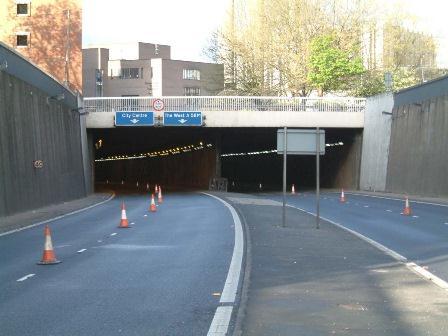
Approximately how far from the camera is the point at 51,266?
12.7 meters

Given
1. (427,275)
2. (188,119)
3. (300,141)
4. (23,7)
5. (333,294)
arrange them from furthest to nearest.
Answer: (23,7)
(188,119)
(300,141)
(427,275)
(333,294)

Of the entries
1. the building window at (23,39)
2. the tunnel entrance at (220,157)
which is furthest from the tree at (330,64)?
the building window at (23,39)

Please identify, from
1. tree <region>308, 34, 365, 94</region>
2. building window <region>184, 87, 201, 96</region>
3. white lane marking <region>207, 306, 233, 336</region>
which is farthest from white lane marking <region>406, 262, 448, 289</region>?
building window <region>184, 87, 201, 96</region>

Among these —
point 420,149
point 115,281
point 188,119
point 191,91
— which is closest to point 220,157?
point 188,119

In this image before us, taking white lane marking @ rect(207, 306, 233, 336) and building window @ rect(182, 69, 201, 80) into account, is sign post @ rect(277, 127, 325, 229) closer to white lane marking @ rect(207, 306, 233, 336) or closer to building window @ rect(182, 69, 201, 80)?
white lane marking @ rect(207, 306, 233, 336)

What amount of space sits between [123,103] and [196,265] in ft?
133

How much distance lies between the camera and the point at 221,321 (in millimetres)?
7688

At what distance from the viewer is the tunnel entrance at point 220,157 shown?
56.2m

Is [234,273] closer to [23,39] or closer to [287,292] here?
[287,292]

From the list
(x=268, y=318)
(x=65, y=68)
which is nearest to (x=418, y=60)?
(x=65, y=68)

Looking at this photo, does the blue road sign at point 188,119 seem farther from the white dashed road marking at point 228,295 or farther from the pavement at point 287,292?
the white dashed road marking at point 228,295

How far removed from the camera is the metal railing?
51.1 meters

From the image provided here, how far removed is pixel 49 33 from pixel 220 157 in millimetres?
20851

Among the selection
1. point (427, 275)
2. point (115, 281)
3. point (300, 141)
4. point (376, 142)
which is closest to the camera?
point (115, 281)
